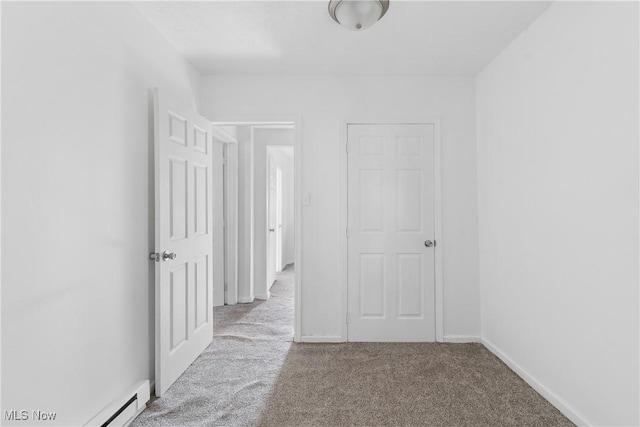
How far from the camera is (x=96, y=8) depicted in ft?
5.58

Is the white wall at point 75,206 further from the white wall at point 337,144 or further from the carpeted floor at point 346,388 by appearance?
the white wall at point 337,144

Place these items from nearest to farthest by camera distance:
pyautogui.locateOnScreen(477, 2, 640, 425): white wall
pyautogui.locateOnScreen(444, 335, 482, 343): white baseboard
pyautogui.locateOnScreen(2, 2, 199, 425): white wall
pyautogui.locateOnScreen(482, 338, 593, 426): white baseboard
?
pyautogui.locateOnScreen(2, 2, 199, 425): white wall, pyautogui.locateOnScreen(477, 2, 640, 425): white wall, pyautogui.locateOnScreen(482, 338, 593, 426): white baseboard, pyautogui.locateOnScreen(444, 335, 482, 343): white baseboard

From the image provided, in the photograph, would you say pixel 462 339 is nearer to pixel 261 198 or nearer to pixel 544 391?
pixel 544 391

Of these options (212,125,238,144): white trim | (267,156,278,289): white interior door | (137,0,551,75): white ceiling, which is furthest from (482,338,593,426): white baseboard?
(212,125,238,144): white trim

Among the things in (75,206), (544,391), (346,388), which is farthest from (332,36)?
(544,391)

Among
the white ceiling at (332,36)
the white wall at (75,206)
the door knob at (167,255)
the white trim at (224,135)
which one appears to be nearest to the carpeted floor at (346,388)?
the white wall at (75,206)

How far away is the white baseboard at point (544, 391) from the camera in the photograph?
1.85 metres

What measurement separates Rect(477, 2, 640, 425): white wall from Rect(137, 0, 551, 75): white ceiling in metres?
0.27

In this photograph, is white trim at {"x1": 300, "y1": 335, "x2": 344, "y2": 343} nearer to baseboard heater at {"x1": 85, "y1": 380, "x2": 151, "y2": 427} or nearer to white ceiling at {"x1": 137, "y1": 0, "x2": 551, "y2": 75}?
baseboard heater at {"x1": 85, "y1": 380, "x2": 151, "y2": 427}

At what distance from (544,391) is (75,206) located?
2824mm

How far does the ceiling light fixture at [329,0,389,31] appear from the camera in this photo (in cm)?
188

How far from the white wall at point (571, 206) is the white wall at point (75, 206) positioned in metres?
2.51

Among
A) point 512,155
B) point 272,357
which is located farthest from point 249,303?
point 512,155

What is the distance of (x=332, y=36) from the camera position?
7.77 feet
